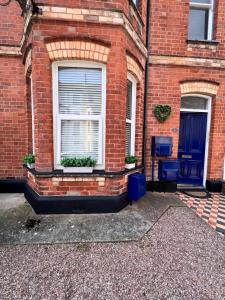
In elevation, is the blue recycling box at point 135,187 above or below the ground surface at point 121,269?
above

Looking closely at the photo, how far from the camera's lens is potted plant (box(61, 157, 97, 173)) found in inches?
132

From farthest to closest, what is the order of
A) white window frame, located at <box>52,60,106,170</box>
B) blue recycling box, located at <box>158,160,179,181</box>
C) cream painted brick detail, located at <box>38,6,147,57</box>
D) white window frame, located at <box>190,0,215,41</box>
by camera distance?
white window frame, located at <box>190,0,215,41</box>, blue recycling box, located at <box>158,160,179,181</box>, white window frame, located at <box>52,60,106,170</box>, cream painted brick detail, located at <box>38,6,147,57</box>

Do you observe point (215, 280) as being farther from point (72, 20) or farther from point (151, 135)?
point (72, 20)

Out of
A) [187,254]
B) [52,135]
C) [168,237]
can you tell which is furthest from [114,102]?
[187,254]

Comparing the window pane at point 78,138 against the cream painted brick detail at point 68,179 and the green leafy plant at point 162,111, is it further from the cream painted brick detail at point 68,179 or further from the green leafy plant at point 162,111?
the green leafy plant at point 162,111

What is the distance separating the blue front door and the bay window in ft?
7.16

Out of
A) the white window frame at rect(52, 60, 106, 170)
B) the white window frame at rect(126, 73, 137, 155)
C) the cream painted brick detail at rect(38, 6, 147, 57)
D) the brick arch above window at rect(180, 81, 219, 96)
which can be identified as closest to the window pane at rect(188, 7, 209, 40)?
the brick arch above window at rect(180, 81, 219, 96)

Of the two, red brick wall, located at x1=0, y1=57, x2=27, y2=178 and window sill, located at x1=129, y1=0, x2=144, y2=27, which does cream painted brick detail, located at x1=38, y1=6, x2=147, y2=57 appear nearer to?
window sill, located at x1=129, y1=0, x2=144, y2=27

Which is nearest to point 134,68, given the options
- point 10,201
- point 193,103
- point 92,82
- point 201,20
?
point 92,82

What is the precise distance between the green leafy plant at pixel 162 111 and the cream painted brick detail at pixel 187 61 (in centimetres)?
113

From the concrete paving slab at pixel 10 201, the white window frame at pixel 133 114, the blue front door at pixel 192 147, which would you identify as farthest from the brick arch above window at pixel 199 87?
the concrete paving slab at pixel 10 201

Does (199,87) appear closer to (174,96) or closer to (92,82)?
(174,96)

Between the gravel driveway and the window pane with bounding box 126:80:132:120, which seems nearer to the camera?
the gravel driveway

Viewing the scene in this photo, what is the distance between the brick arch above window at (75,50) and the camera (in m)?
3.16
